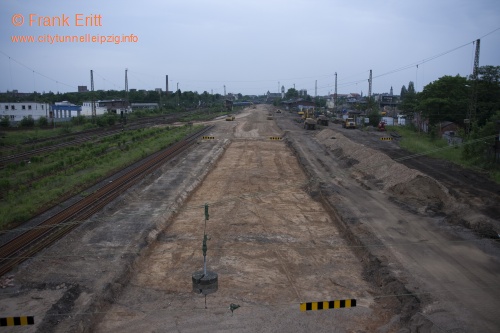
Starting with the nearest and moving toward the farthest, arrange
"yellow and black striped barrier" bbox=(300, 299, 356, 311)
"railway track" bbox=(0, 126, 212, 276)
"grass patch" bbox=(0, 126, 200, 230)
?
"yellow and black striped barrier" bbox=(300, 299, 356, 311) < "railway track" bbox=(0, 126, 212, 276) < "grass patch" bbox=(0, 126, 200, 230)

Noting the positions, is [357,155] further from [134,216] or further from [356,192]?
[134,216]

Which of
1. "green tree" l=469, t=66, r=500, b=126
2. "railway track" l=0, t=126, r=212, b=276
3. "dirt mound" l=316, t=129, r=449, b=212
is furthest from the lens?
"green tree" l=469, t=66, r=500, b=126

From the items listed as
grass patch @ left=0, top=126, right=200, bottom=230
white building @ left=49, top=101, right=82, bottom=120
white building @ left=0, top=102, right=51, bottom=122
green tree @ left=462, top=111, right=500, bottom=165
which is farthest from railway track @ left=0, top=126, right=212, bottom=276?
white building @ left=49, top=101, right=82, bottom=120

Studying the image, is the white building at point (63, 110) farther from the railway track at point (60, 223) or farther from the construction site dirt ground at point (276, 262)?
the construction site dirt ground at point (276, 262)

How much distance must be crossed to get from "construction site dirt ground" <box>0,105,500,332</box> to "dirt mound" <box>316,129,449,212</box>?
0.37 ft

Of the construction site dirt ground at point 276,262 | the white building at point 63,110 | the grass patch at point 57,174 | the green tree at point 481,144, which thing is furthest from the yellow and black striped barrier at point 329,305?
the white building at point 63,110

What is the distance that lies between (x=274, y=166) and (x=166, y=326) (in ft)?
74.3

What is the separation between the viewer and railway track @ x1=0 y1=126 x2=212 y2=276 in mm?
12602

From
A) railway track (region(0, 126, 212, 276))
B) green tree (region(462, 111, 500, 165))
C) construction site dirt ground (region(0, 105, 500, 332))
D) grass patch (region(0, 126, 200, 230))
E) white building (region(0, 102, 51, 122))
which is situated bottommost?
construction site dirt ground (region(0, 105, 500, 332))

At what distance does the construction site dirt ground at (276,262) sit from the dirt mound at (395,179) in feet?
0.37

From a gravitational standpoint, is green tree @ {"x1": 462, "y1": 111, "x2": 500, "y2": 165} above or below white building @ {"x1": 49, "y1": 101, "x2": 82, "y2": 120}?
below

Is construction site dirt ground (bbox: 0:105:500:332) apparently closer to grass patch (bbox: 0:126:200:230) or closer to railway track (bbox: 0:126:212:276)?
railway track (bbox: 0:126:212:276)

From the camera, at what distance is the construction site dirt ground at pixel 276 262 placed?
30.5 feet

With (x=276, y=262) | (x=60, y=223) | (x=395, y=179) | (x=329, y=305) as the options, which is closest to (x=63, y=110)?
(x=60, y=223)
